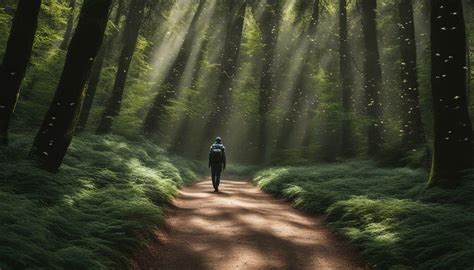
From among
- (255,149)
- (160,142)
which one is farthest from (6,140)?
(255,149)

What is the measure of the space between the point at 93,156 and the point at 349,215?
7061 mm

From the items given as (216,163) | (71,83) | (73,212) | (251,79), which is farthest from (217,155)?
(251,79)

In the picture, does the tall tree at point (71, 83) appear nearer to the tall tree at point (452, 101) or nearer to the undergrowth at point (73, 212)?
the undergrowth at point (73, 212)

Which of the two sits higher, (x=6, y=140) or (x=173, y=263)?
(x=6, y=140)

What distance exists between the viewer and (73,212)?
6.68 metres

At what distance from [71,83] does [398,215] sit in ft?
22.2

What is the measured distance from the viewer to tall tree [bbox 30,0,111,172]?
834 centimetres

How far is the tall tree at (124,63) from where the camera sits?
19.5 metres

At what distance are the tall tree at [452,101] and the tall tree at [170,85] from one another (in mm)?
17861

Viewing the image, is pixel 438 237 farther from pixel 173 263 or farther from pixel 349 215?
pixel 173 263

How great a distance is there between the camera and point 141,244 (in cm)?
668

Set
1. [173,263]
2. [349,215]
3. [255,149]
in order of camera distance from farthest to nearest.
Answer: [255,149], [349,215], [173,263]

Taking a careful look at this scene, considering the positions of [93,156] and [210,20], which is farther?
[210,20]

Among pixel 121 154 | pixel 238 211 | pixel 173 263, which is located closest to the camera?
pixel 173 263
